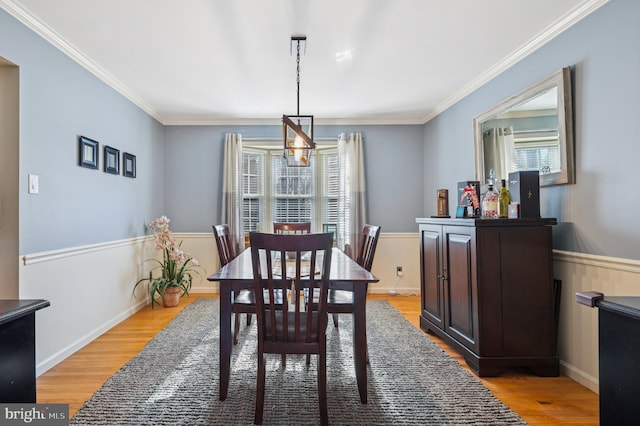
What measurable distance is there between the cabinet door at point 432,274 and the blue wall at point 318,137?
146 cm

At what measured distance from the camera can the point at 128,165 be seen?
3.50m

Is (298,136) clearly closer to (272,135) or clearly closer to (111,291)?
(272,135)

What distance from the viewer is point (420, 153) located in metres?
4.53

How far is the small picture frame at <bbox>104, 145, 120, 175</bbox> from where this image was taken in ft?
10.1

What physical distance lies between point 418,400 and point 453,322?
85 centimetres

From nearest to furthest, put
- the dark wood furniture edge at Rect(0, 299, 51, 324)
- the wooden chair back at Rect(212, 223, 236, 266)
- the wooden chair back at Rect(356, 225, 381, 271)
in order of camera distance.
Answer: the dark wood furniture edge at Rect(0, 299, 51, 324) → the wooden chair back at Rect(356, 225, 381, 271) → the wooden chair back at Rect(212, 223, 236, 266)

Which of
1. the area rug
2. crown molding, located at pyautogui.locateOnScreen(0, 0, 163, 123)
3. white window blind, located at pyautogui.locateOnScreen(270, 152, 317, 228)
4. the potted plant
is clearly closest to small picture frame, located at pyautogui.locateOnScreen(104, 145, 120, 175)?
crown molding, located at pyautogui.locateOnScreen(0, 0, 163, 123)

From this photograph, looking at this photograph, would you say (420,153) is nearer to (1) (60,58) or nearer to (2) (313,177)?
(2) (313,177)

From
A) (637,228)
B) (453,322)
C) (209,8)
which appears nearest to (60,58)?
(209,8)

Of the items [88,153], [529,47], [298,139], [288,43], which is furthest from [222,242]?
[529,47]

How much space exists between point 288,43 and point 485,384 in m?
2.77

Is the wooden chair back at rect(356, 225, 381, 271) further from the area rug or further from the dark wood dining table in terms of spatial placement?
the area rug

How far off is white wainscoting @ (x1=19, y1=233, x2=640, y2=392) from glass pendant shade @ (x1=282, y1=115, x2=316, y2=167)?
189cm

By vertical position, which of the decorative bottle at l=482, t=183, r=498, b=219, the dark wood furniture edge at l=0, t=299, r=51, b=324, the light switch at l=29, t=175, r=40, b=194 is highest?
the light switch at l=29, t=175, r=40, b=194
